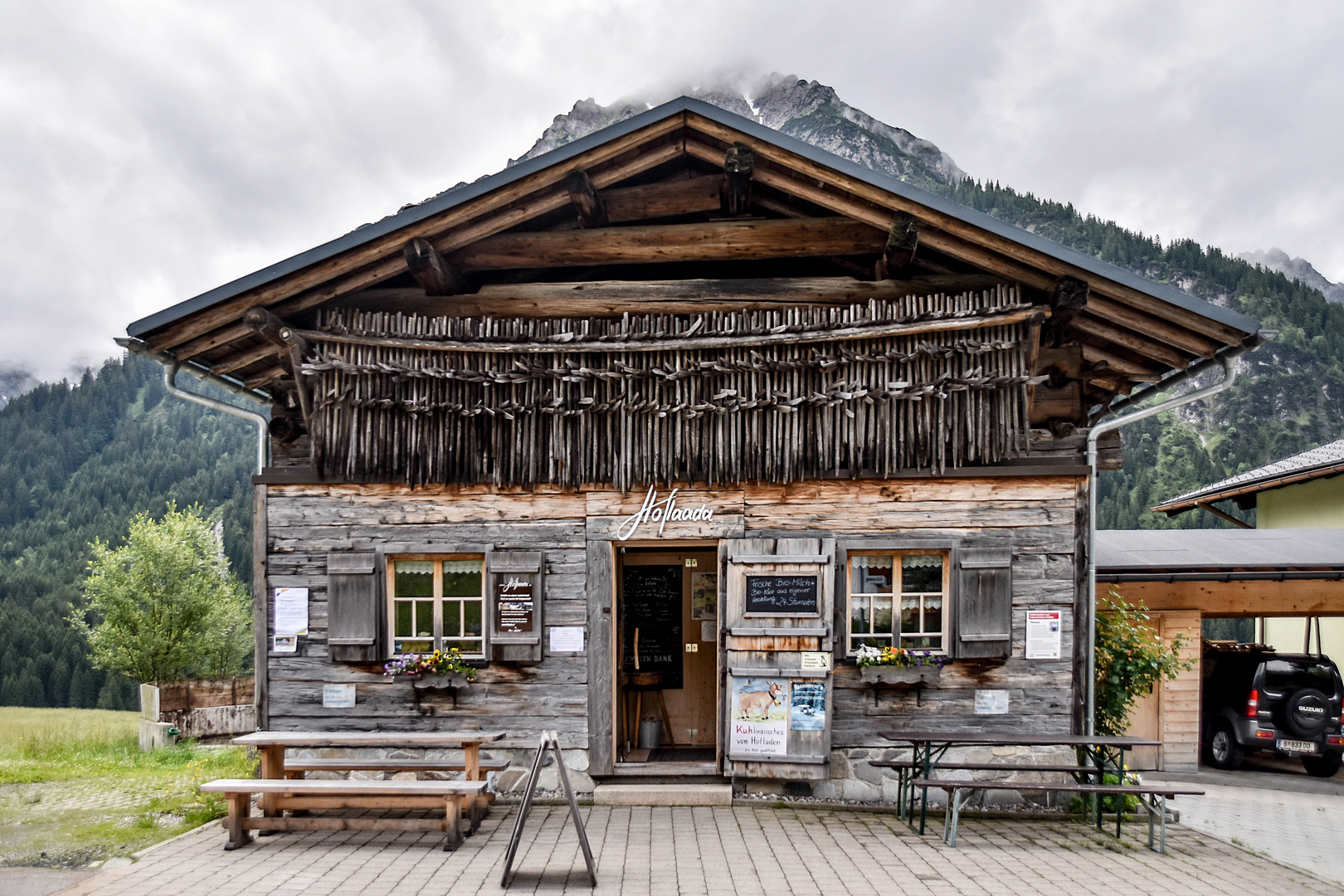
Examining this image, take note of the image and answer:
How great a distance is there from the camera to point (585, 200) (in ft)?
25.8

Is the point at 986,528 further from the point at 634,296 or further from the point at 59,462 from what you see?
the point at 59,462

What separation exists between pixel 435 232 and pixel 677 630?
17.2 ft

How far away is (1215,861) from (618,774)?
4904mm

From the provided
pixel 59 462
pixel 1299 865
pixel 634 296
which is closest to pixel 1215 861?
pixel 1299 865

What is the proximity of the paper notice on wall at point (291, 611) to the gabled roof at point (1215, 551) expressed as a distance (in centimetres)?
985

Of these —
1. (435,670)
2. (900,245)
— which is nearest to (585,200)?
(900,245)

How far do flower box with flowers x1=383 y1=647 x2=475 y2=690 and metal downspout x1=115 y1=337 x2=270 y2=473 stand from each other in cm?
245

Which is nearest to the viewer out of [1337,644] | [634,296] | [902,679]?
[902,679]

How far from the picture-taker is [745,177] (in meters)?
7.76

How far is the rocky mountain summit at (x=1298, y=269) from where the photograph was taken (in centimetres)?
14512

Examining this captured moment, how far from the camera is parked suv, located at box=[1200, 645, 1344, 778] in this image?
38.4ft

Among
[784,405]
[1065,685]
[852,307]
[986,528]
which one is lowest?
[1065,685]

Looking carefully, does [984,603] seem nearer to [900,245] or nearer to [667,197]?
[900,245]

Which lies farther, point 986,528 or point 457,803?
point 986,528
